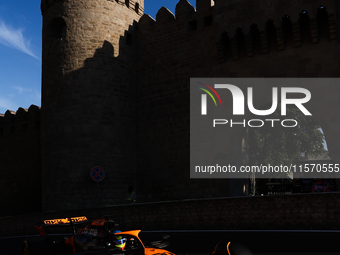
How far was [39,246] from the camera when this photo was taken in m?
7.30

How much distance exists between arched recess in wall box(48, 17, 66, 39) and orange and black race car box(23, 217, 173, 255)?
1317 cm

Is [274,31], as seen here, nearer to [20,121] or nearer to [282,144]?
[282,144]

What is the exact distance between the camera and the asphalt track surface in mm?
8305

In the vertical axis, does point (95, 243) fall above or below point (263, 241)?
above

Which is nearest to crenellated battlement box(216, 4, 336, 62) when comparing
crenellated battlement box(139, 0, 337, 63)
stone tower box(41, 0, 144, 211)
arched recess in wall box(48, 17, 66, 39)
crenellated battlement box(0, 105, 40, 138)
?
crenellated battlement box(139, 0, 337, 63)

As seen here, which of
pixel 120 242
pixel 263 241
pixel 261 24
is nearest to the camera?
pixel 120 242

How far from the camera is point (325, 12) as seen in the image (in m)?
14.9

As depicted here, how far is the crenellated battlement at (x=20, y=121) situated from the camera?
23.0 meters

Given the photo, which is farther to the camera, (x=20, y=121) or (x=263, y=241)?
(x=20, y=121)

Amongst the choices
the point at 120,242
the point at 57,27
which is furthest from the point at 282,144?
the point at 120,242

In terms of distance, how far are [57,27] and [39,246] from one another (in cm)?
1398

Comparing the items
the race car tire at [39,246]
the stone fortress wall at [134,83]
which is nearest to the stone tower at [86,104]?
the stone fortress wall at [134,83]

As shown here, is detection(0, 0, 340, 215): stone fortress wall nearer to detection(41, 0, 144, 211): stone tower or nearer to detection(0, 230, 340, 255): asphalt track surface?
detection(41, 0, 144, 211): stone tower

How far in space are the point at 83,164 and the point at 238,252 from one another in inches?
523
